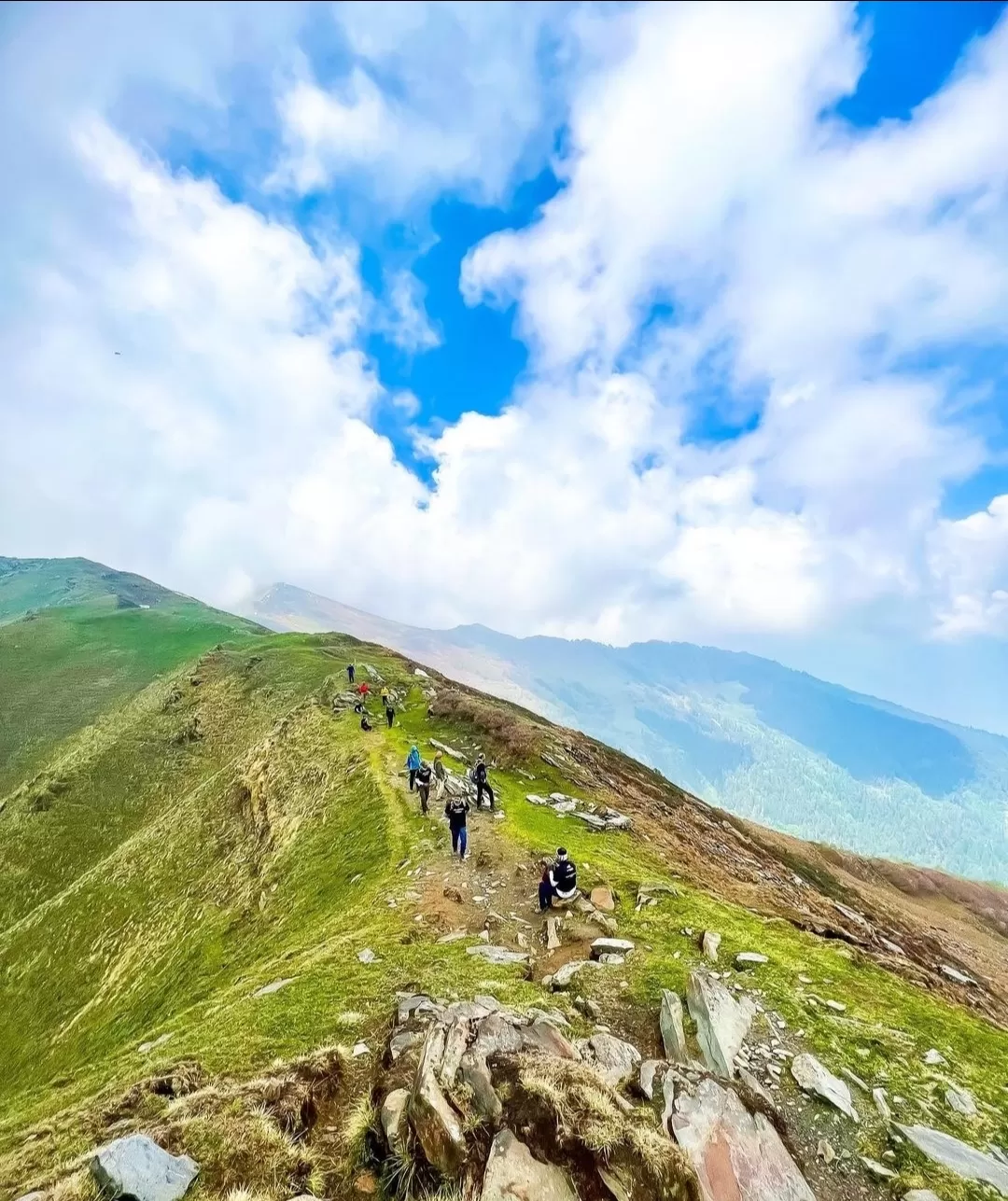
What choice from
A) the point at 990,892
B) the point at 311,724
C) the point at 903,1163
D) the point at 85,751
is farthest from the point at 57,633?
the point at 990,892

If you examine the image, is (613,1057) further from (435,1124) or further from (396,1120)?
(396,1120)

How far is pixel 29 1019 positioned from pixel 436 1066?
40145 millimetres

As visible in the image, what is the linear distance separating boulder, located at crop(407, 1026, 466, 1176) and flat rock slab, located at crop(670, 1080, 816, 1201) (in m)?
3.52

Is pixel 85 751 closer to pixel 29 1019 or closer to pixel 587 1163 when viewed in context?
pixel 29 1019

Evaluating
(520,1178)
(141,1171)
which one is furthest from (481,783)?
(520,1178)

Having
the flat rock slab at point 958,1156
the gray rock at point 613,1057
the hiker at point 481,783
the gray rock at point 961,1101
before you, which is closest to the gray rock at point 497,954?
the gray rock at point 613,1057

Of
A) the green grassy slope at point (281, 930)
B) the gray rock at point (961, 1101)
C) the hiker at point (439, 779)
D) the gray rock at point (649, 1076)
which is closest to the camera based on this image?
the gray rock at point (649, 1076)

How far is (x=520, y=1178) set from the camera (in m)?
7.97

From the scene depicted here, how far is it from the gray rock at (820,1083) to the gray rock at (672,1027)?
87.1 inches

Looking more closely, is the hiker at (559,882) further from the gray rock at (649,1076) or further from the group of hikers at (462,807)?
the gray rock at (649,1076)

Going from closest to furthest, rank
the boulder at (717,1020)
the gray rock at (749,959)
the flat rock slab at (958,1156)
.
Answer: the flat rock slab at (958,1156), the boulder at (717,1020), the gray rock at (749,959)

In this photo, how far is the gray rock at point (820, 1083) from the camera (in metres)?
10.9

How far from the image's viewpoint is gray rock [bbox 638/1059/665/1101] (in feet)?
34.3

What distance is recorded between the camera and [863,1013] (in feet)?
47.8
